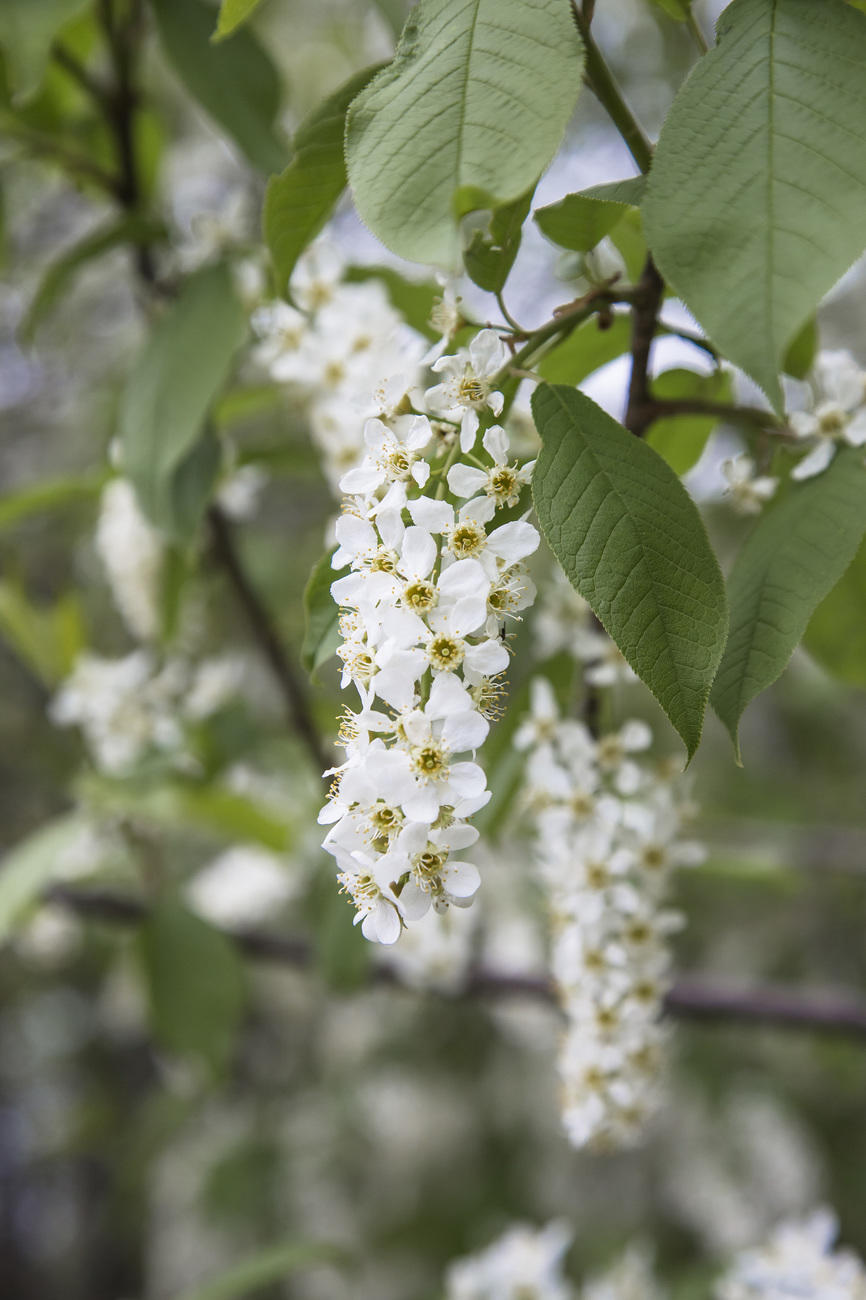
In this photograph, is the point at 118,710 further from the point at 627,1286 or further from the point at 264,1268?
the point at 627,1286

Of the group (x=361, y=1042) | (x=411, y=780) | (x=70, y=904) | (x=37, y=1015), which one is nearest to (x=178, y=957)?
(x=70, y=904)

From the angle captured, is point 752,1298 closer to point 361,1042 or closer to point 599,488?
point 599,488

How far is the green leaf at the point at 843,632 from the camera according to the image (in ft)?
3.15

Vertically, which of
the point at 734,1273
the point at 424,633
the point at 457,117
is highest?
the point at 457,117

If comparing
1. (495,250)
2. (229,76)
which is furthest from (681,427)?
(229,76)

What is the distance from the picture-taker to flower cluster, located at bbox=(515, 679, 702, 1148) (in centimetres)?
107

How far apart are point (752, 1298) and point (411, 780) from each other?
1101 mm

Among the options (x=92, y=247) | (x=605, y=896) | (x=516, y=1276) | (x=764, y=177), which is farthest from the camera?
(x=516, y=1276)

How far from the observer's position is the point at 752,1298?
4.56 ft

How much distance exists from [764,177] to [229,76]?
0.99 meters

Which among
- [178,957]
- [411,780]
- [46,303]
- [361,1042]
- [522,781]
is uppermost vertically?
[46,303]

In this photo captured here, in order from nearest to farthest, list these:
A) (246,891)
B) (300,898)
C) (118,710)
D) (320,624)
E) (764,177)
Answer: (764,177) < (320,624) < (118,710) < (246,891) < (300,898)

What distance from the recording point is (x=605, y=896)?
3.68ft

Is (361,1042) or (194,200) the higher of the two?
(194,200)
